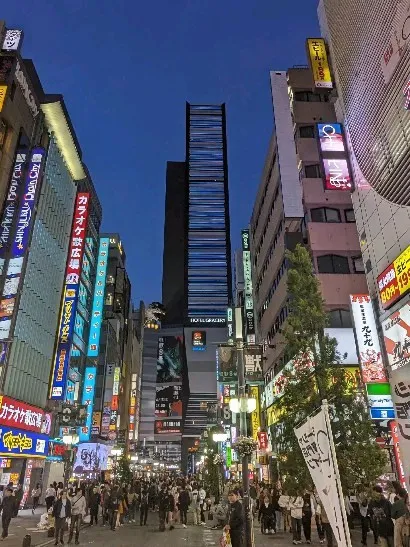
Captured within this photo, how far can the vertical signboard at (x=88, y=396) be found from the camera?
4538 cm

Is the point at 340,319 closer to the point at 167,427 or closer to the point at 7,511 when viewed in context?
the point at 7,511

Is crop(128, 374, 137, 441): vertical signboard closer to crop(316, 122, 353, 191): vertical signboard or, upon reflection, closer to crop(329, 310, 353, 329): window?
crop(329, 310, 353, 329): window

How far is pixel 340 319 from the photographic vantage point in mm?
31219

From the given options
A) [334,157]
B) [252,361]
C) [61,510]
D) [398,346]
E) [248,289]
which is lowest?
[61,510]

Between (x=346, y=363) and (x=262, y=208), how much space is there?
24.9 metres

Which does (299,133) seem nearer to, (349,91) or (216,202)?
(349,91)

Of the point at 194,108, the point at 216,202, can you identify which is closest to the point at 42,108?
the point at 216,202

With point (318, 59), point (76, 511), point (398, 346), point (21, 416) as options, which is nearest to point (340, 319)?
point (398, 346)

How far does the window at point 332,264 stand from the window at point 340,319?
3142 mm

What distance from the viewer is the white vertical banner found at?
5176 millimetres

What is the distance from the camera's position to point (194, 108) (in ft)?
609

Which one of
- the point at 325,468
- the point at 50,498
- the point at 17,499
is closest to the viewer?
the point at 325,468

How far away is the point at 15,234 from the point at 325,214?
22.5 meters

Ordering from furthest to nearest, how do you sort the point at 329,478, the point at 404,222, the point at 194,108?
the point at 194,108 → the point at 404,222 → the point at 329,478
